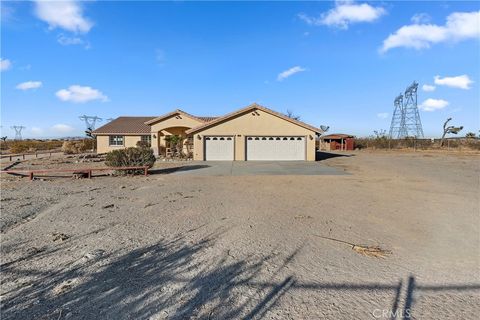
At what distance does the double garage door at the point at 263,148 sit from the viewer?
27.4 m

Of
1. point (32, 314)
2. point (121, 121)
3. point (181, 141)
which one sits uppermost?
point (121, 121)

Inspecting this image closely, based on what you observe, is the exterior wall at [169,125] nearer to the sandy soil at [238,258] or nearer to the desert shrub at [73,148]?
the desert shrub at [73,148]

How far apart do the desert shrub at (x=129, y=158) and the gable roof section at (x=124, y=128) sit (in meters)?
19.5

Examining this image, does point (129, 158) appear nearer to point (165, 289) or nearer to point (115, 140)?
point (165, 289)

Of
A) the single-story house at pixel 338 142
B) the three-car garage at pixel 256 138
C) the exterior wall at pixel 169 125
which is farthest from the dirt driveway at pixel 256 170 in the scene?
the single-story house at pixel 338 142

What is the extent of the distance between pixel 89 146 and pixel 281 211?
42471 mm

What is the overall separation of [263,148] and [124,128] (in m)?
18.3

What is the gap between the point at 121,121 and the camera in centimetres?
3956

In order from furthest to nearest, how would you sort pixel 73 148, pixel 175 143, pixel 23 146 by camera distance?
pixel 23 146 < pixel 73 148 < pixel 175 143

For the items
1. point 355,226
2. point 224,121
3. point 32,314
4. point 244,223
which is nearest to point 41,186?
point 244,223

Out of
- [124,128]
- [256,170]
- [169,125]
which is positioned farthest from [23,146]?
[256,170]

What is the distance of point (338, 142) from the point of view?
1996 inches

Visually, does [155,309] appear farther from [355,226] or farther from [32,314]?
[355,226]

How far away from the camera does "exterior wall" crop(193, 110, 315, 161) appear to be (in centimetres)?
2727
